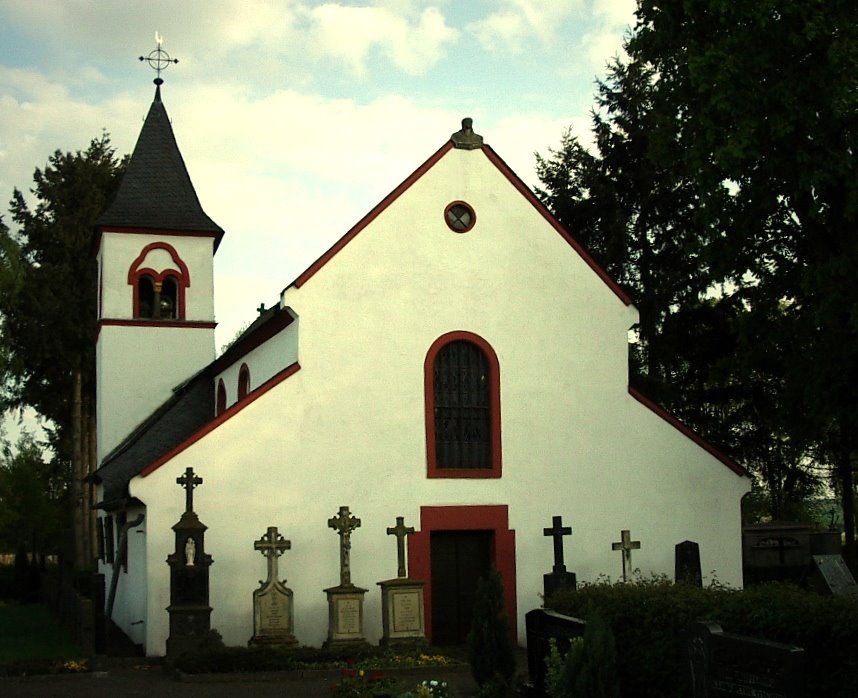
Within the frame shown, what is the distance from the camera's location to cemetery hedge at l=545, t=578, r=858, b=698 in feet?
35.9

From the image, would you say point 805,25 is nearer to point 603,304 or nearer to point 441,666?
point 603,304

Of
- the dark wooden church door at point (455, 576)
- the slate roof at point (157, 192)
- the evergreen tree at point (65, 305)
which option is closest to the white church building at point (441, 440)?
the dark wooden church door at point (455, 576)

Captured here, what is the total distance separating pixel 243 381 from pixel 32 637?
6.90 meters

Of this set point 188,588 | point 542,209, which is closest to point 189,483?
point 188,588

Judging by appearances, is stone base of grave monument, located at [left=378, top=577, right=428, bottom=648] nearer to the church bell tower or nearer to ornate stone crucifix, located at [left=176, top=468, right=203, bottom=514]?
ornate stone crucifix, located at [left=176, top=468, right=203, bottom=514]

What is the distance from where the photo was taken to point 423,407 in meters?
20.9

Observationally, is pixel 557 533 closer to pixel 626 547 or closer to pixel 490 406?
pixel 626 547

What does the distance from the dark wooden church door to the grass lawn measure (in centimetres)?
620

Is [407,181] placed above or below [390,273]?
above

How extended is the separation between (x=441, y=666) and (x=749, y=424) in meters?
18.3

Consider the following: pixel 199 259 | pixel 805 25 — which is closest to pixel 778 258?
pixel 805 25

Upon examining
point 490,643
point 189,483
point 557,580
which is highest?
point 189,483

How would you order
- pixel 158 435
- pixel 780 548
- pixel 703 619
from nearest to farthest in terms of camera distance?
pixel 703 619
pixel 780 548
pixel 158 435

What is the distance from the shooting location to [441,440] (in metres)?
21.1
